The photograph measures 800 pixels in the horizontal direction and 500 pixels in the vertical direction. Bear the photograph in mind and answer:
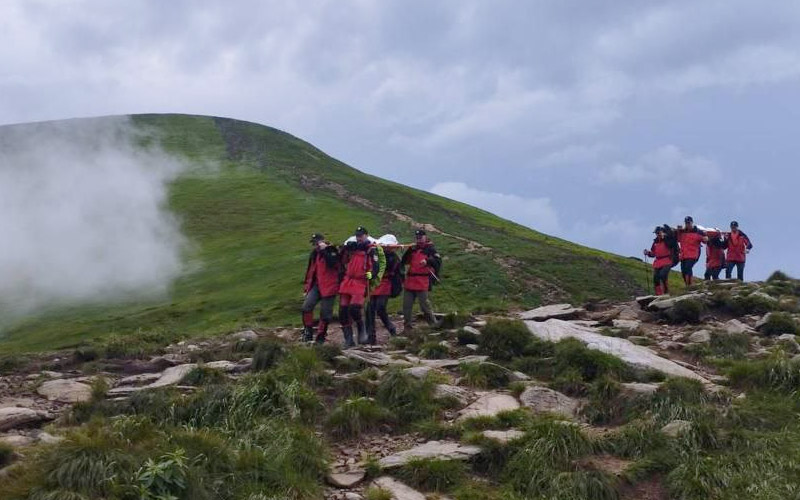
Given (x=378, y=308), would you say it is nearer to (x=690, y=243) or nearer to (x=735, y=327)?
(x=735, y=327)

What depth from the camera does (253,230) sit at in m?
54.3

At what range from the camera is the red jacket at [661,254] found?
2480 centimetres

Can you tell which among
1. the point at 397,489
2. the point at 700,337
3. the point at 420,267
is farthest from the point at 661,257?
the point at 397,489

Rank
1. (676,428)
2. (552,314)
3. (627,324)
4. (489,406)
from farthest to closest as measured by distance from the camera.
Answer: (552,314)
(627,324)
(489,406)
(676,428)

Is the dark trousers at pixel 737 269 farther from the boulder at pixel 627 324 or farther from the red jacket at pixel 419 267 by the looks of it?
the red jacket at pixel 419 267

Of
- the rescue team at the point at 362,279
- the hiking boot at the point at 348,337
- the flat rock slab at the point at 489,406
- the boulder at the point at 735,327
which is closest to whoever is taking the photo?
the flat rock slab at the point at 489,406

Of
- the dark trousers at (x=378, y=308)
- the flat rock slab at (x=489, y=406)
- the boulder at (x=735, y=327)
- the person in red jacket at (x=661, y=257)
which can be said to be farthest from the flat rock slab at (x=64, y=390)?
the person in red jacket at (x=661, y=257)

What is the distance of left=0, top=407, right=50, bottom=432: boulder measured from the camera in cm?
1099

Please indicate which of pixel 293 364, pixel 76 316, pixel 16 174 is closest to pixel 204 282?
pixel 76 316

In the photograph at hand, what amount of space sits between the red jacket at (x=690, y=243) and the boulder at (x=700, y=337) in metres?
9.66

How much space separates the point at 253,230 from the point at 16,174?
31.1 meters

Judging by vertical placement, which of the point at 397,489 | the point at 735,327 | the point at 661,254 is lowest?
the point at 397,489

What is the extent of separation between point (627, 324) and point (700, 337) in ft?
7.79

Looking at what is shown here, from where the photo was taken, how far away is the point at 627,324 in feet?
60.7
